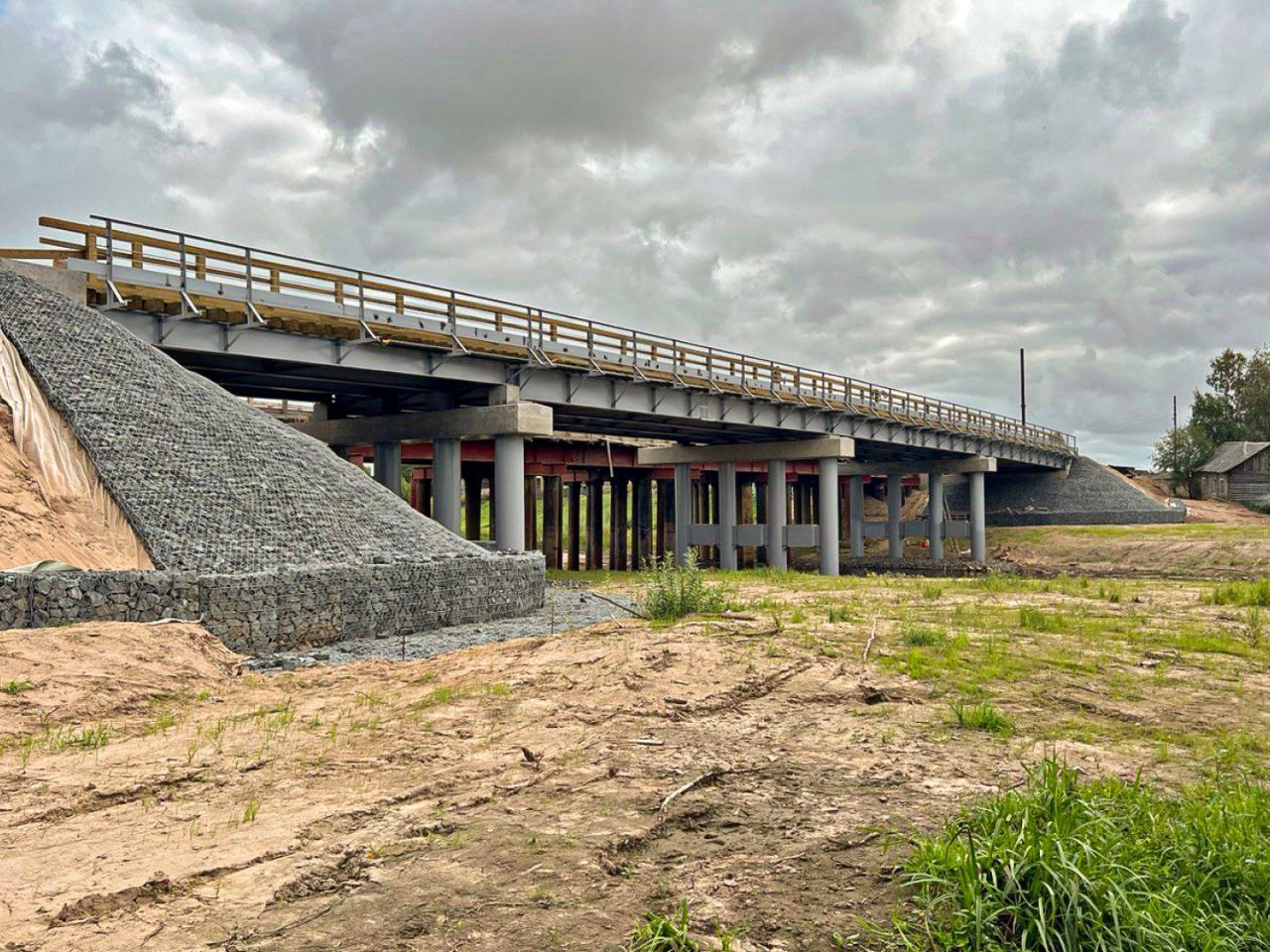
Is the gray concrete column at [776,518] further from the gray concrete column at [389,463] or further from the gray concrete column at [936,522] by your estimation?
the gray concrete column at [389,463]

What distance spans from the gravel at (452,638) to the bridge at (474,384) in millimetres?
8660

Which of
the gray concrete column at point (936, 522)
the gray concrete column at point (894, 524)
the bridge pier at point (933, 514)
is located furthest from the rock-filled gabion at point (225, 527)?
the gray concrete column at point (894, 524)

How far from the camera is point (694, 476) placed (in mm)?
56031

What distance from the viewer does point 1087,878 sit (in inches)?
160

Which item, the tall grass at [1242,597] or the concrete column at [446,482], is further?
the concrete column at [446,482]

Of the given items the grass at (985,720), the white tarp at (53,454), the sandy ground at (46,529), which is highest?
the white tarp at (53,454)

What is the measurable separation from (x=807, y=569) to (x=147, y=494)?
143 ft

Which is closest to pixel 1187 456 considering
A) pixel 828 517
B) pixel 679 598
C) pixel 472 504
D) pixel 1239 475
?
pixel 1239 475

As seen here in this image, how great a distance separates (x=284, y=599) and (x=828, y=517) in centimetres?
3357

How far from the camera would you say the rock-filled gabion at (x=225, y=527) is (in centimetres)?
1326

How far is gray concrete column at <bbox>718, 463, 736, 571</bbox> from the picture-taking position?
44.9 metres

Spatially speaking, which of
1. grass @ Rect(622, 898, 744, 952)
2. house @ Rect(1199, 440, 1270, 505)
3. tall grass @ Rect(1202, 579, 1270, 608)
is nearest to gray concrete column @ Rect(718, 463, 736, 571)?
tall grass @ Rect(1202, 579, 1270, 608)

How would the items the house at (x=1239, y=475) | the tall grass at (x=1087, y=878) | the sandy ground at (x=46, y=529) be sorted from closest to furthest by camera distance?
the tall grass at (x=1087, y=878) → the sandy ground at (x=46, y=529) → the house at (x=1239, y=475)

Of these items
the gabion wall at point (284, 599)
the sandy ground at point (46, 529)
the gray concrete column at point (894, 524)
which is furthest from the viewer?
the gray concrete column at point (894, 524)
